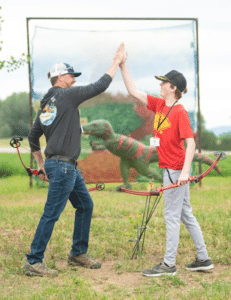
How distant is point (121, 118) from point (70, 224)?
396 centimetres

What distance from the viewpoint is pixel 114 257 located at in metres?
4.19

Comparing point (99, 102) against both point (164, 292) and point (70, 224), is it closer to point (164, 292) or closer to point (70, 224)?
point (70, 224)

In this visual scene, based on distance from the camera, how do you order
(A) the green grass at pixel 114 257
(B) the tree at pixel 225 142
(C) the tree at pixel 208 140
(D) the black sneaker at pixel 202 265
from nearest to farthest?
(A) the green grass at pixel 114 257 → (D) the black sneaker at pixel 202 265 → (C) the tree at pixel 208 140 → (B) the tree at pixel 225 142

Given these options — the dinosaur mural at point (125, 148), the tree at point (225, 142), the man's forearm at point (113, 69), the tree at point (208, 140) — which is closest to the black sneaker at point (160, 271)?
the man's forearm at point (113, 69)

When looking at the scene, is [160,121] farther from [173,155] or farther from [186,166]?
[186,166]

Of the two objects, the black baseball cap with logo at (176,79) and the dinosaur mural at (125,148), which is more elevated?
the black baseball cap with logo at (176,79)

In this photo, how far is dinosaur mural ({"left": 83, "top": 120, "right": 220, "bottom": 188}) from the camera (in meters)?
8.89

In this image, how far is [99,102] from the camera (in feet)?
30.0

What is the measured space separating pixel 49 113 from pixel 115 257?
1.53 m

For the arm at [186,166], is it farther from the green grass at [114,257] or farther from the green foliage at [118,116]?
the green foliage at [118,116]

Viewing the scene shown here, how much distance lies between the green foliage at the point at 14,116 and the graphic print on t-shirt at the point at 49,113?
14.8 meters

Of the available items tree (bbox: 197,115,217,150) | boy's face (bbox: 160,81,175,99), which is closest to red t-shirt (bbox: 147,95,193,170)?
boy's face (bbox: 160,81,175,99)

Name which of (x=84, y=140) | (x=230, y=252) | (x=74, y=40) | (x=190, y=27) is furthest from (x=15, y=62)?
(x=230, y=252)

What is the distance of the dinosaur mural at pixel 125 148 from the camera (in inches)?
350
